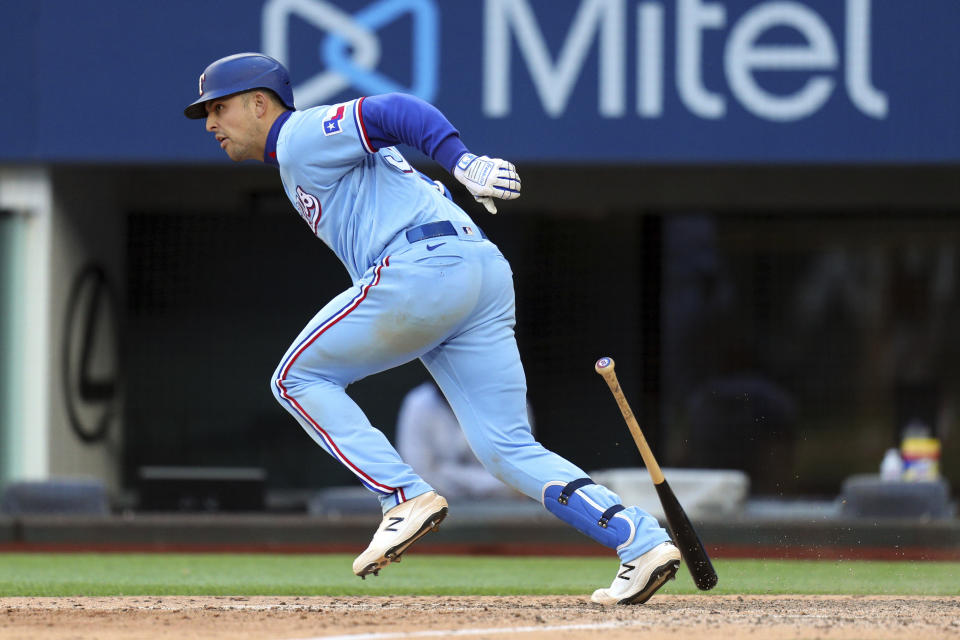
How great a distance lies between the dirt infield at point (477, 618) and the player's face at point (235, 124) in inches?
56.6

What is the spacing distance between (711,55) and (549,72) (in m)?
1.14

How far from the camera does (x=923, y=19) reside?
11.3 meters

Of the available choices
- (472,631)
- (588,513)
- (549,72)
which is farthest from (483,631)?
(549,72)

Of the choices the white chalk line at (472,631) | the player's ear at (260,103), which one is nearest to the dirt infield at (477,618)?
the white chalk line at (472,631)

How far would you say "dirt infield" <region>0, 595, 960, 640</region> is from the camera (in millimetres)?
4320

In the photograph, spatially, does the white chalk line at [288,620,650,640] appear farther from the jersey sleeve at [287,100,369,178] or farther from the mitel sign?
the mitel sign

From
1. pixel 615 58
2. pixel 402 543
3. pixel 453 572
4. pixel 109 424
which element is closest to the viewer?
pixel 402 543

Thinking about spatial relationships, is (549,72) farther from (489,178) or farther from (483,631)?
(483,631)

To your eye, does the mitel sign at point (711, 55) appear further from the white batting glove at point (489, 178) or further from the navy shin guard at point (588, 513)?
the white batting glove at point (489, 178)

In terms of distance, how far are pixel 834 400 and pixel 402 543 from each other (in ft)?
29.8

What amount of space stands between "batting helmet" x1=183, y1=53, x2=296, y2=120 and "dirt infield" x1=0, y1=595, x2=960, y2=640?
1585 mm

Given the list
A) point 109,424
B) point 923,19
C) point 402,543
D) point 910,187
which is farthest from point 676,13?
point 402,543

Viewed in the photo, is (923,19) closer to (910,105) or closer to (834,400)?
(910,105)

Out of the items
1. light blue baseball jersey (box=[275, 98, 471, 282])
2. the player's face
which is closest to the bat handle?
light blue baseball jersey (box=[275, 98, 471, 282])
